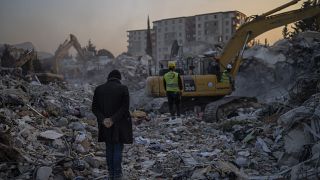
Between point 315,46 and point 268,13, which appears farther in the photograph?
point 315,46

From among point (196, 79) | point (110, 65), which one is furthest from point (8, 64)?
point (196, 79)

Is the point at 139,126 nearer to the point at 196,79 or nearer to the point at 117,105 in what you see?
the point at 196,79

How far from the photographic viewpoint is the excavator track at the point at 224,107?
13016mm

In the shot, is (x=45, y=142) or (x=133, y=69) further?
(x=133, y=69)

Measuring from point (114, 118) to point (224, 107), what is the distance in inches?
303

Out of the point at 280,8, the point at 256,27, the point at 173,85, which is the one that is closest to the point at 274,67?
the point at 256,27

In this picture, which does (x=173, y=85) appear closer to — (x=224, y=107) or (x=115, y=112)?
(x=224, y=107)

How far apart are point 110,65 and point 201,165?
3357 centimetres

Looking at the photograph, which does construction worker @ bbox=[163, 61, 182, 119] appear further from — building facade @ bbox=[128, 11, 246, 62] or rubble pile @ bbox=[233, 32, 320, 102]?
building facade @ bbox=[128, 11, 246, 62]

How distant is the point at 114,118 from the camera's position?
6168 millimetres

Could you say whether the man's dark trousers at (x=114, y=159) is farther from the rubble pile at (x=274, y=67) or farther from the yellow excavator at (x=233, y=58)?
the rubble pile at (x=274, y=67)

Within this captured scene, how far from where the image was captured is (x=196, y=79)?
14914mm

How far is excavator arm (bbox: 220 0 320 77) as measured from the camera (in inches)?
551

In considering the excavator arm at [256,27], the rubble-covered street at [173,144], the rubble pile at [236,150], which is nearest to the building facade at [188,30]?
the excavator arm at [256,27]
